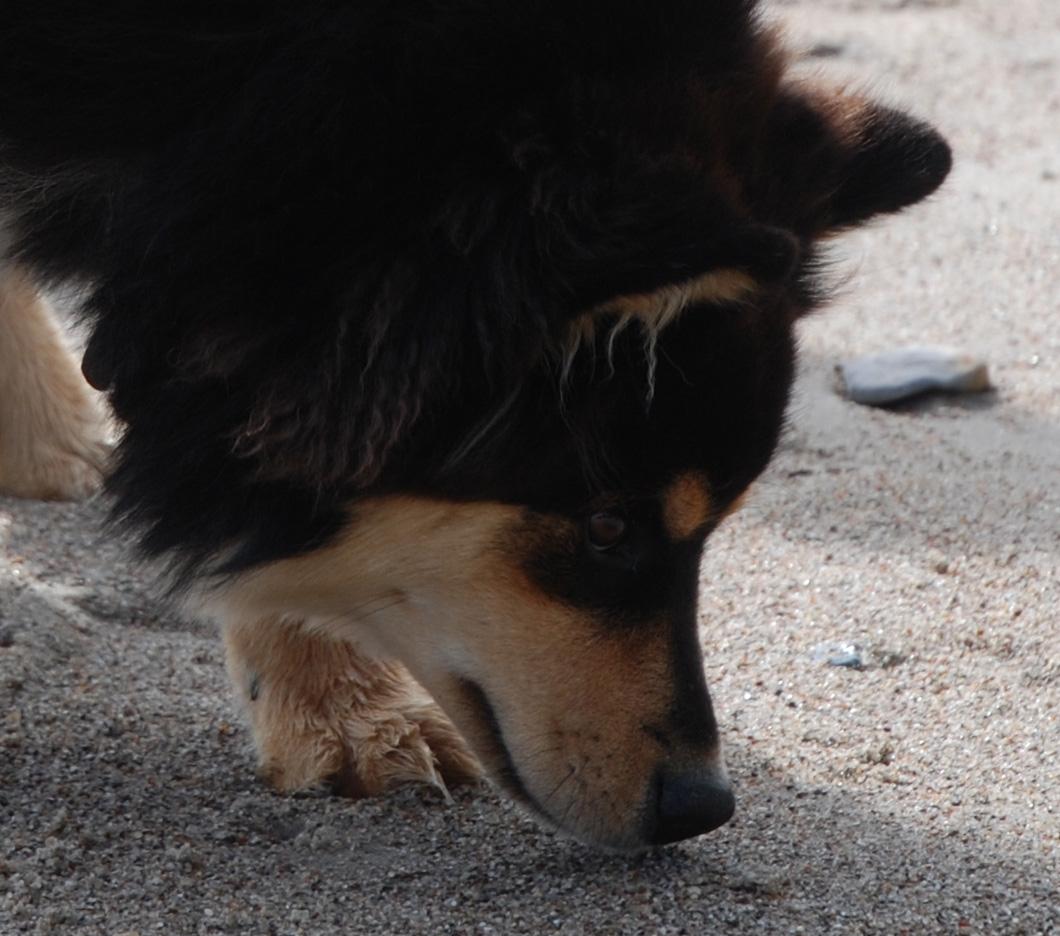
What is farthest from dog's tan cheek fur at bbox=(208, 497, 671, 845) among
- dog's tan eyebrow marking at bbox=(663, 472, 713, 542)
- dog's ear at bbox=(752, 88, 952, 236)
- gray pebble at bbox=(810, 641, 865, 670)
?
gray pebble at bbox=(810, 641, 865, 670)

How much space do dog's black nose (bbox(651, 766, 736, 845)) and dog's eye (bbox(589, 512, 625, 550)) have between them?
1.23 ft

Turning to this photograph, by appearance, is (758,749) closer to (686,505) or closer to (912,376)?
(686,505)

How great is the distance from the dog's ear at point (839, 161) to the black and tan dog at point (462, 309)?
0.4 inches

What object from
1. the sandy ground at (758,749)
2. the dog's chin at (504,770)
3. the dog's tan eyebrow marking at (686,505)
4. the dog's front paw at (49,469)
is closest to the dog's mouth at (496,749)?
the dog's chin at (504,770)

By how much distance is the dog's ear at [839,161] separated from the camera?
8.66 ft

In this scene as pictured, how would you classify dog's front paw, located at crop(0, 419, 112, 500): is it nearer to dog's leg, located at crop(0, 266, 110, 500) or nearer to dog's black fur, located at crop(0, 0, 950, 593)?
dog's leg, located at crop(0, 266, 110, 500)

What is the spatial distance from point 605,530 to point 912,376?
2.56m

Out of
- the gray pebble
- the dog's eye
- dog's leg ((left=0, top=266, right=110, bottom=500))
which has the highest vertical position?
the dog's eye

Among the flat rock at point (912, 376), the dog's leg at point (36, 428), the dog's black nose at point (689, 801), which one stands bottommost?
the flat rock at point (912, 376)

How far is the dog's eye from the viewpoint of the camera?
2.57 m

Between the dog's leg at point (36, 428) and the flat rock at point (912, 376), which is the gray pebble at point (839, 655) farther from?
the dog's leg at point (36, 428)

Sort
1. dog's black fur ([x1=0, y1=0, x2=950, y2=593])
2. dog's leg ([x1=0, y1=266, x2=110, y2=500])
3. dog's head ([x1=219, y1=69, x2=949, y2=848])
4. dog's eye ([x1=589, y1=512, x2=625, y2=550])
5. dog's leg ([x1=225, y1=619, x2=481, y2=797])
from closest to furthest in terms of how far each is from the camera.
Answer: dog's black fur ([x1=0, y1=0, x2=950, y2=593]), dog's head ([x1=219, y1=69, x2=949, y2=848]), dog's eye ([x1=589, y1=512, x2=625, y2=550]), dog's leg ([x1=225, y1=619, x2=481, y2=797]), dog's leg ([x1=0, y1=266, x2=110, y2=500])

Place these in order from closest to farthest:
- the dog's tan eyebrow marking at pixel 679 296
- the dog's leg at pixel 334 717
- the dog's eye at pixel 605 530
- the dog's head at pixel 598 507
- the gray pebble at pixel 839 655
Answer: the dog's tan eyebrow marking at pixel 679 296 < the dog's head at pixel 598 507 < the dog's eye at pixel 605 530 < the dog's leg at pixel 334 717 < the gray pebble at pixel 839 655

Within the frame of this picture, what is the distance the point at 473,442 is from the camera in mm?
2420
